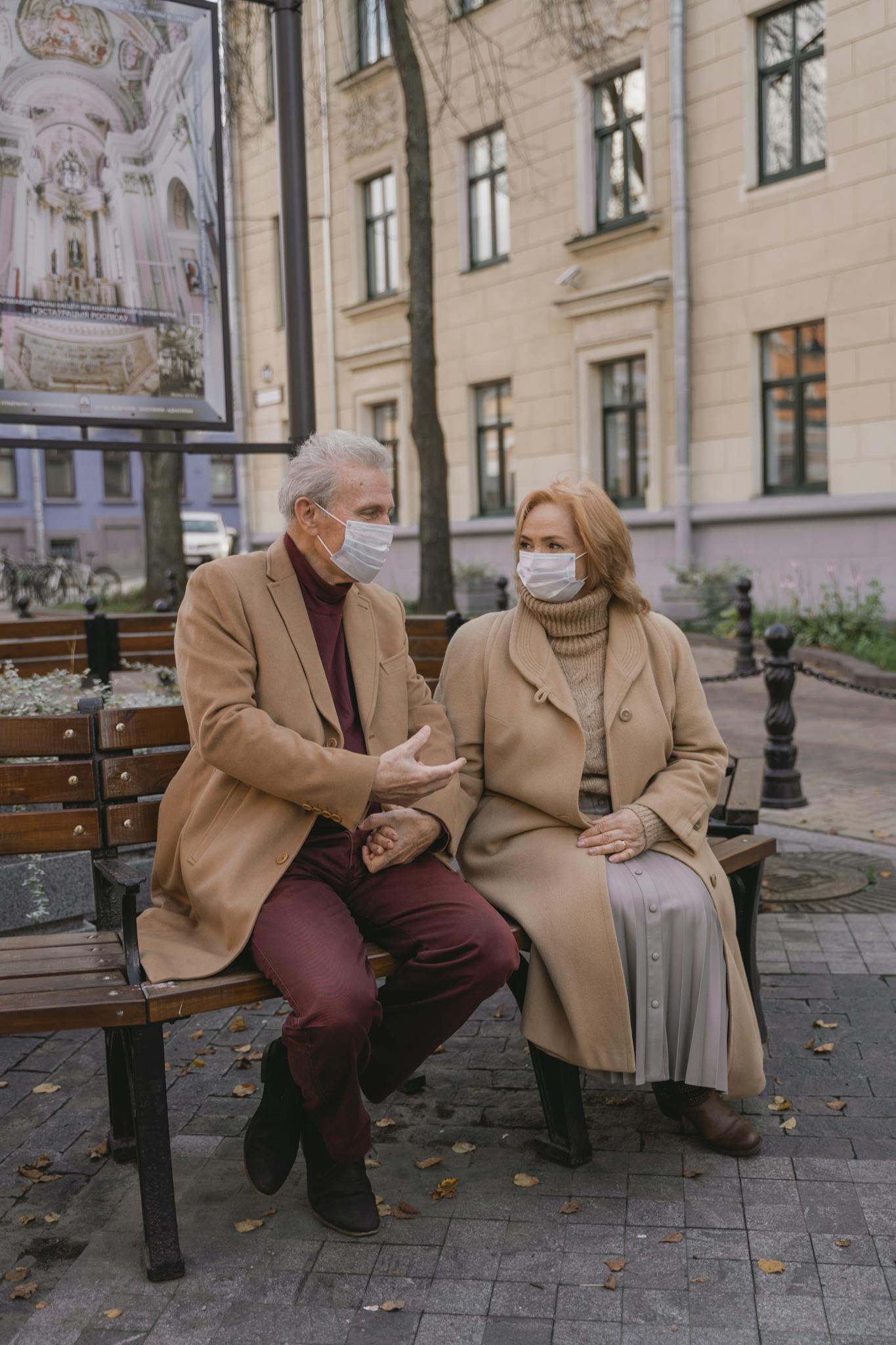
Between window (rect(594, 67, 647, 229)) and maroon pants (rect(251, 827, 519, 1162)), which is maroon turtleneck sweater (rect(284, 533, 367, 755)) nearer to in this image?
maroon pants (rect(251, 827, 519, 1162))

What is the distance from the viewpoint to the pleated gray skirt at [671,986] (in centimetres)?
339

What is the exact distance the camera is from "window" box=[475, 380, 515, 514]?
20.8m

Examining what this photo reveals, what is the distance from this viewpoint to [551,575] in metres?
3.69

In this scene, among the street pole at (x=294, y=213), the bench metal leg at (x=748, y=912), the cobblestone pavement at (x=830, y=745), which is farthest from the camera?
the cobblestone pavement at (x=830, y=745)

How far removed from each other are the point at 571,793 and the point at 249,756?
877 mm

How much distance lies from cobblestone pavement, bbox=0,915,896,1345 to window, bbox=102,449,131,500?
3906 centimetres

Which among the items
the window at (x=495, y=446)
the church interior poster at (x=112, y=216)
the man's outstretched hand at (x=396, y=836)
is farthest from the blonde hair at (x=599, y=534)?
the window at (x=495, y=446)

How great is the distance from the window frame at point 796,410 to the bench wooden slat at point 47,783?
44.4 feet

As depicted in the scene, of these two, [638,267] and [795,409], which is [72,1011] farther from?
[638,267]

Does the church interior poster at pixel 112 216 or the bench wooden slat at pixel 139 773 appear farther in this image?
the church interior poster at pixel 112 216

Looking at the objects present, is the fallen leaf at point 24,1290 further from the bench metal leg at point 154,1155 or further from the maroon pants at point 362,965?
the maroon pants at point 362,965

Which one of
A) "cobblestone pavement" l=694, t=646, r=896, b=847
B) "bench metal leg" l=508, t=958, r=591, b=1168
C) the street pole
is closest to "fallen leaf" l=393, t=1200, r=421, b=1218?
"bench metal leg" l=508, t=958, r=591, b=1168

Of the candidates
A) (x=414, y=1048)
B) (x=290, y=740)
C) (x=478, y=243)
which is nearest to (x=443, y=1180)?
(x=414, y=1048)

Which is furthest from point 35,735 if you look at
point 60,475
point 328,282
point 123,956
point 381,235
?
point 60,475
